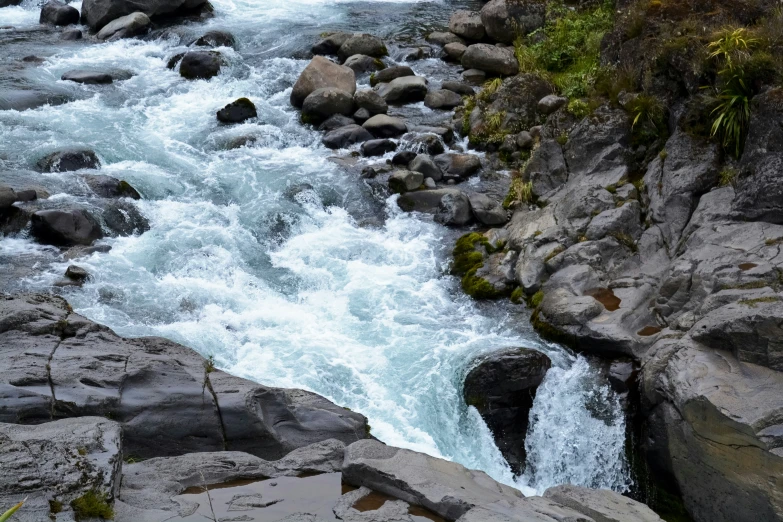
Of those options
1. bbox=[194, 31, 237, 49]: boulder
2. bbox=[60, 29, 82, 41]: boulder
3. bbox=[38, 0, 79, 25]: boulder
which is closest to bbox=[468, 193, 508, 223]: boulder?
bbox=[194, 31, 237, 49]: boulder

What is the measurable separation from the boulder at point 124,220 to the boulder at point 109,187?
0.58 m

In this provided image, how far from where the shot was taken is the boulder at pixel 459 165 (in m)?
18.8

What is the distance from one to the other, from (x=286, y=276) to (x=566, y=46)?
10.9m

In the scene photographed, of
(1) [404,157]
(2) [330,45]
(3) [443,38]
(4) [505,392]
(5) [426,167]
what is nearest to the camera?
(4) [505,392]

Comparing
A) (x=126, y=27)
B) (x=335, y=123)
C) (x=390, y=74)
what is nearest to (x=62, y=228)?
(x=335, y=123)

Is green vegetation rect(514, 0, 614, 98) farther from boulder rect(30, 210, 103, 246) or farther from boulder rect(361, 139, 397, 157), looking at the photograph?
boulder rect(30, 210, 103, 246)

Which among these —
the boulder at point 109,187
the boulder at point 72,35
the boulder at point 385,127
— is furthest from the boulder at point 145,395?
the boulder at point 72,35

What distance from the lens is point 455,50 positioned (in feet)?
82.3

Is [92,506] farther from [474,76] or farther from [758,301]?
[474,76]

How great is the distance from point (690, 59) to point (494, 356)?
6.79 metres

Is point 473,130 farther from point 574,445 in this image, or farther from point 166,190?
point 574,445

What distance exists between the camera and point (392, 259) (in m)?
16.0

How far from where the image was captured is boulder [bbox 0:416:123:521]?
6629 mm

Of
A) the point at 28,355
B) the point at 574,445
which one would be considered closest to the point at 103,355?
the point at 28,355
